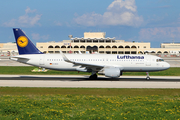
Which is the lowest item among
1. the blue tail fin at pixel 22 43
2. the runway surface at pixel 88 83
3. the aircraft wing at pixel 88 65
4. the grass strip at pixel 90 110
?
the grass strip at pixel 90 110

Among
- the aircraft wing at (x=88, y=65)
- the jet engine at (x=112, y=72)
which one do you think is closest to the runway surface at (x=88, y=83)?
the jet engine at (x=112, y=72)

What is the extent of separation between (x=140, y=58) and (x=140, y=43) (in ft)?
464

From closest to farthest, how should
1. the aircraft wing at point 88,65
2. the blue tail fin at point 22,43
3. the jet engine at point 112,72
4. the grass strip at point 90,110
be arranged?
the grass strip at point 90,110
the jet engine at point 112,72
the aircraft wing at point 88,65
the blue tail fin at point 22,43

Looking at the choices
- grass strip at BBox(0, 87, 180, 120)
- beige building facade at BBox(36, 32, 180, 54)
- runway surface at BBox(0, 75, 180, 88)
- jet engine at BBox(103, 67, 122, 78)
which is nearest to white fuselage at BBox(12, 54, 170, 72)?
jet engine at BBox(103, 67, 122, 78)

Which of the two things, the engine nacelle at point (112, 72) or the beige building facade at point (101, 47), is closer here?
the engine nacelle at point (112, 72)

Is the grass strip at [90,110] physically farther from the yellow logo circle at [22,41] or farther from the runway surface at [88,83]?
the yellow logo circle at [22,41]

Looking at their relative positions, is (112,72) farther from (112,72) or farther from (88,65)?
(88,65)

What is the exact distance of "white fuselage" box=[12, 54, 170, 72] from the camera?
3450 centimetres

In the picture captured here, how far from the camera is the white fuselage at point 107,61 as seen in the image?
34500 mm

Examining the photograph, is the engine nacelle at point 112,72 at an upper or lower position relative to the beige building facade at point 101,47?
lower

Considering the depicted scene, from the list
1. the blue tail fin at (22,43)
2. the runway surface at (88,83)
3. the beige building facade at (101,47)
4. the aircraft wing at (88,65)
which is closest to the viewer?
the runway surface at (88,83)

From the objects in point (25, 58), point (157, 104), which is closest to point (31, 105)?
point (157, 104)

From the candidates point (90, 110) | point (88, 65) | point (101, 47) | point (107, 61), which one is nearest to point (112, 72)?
point (107, 61)

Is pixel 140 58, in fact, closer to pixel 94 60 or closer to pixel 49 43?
pixel 94 60
